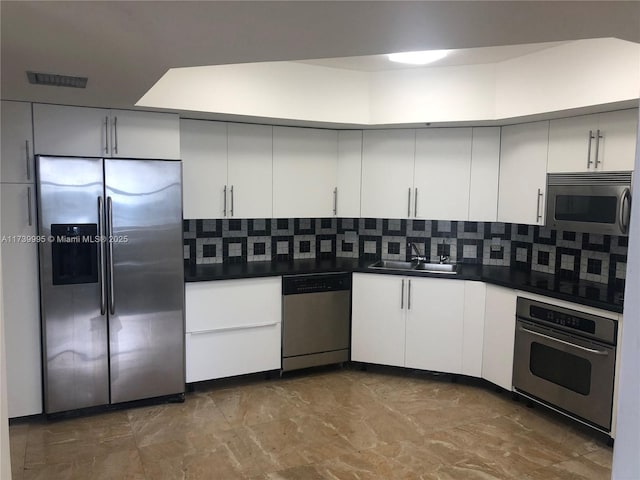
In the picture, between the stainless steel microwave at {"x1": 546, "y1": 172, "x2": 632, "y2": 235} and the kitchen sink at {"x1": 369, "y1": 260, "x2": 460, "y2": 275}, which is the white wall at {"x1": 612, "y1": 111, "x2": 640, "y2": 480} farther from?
the kitchen sink at {"x1": 369, "y1": 260, "x2": 460, "y2": 275}

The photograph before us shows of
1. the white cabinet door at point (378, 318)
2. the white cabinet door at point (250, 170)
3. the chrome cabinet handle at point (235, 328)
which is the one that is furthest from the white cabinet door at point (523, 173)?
the chrome cabinet handle at point (235, 328)

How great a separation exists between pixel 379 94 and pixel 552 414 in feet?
8.67

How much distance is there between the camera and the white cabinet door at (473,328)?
12.5ft

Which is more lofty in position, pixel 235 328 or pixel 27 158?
pixel 27 158

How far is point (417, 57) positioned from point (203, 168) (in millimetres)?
1755

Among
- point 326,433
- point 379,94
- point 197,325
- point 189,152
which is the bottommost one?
point 326,433

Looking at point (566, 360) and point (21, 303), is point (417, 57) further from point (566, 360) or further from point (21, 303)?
point (21, 303)

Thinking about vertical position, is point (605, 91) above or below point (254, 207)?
above

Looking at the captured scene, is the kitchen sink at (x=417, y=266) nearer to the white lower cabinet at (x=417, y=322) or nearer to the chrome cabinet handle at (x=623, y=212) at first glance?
the white lower cabinet at (x=417, y=322)

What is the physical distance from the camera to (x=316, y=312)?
403cm

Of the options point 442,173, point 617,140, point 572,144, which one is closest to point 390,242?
point 442,173

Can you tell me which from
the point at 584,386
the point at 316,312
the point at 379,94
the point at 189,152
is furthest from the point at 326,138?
the point at 584,386

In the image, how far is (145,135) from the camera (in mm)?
3309

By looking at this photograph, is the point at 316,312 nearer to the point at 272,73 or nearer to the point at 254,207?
the point at 254,207
